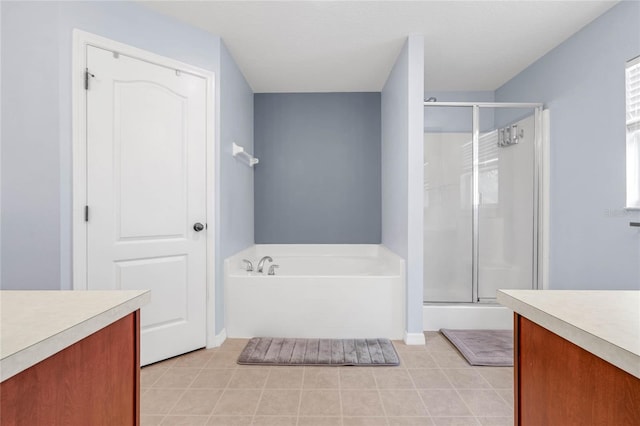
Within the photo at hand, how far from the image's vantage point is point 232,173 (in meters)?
2.87

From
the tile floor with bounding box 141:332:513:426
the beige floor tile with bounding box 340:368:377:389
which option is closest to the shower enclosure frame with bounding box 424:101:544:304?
the tile floor with bounding box 141:332:513:426

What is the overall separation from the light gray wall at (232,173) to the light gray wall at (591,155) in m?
2.61

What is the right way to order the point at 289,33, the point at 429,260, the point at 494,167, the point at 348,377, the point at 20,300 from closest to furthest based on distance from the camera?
1. the point at 20,300
2. the point at 348,377
3. the point at 289,33
4. the point at 494,167
5. the point at 429,260

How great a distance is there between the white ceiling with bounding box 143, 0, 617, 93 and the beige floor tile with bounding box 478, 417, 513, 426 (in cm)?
239

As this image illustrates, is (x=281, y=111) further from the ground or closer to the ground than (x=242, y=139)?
further from the ground

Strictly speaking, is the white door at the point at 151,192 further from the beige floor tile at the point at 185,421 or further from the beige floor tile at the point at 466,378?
the beige floor tile at the point at 466,378

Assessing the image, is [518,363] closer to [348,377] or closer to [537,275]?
[348,377]

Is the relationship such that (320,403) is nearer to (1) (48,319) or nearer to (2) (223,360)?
(2) (223,360)

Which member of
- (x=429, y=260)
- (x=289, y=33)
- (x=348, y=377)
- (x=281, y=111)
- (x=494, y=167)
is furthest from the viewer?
(x=281, y=111)

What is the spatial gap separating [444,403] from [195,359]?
159 centimetres

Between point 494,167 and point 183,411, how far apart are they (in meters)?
3.15

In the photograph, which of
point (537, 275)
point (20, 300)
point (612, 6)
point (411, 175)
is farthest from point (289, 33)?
point (537, 275)

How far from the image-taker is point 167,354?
227 centimetres

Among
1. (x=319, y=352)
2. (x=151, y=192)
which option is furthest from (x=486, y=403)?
(x=151, y=192)
